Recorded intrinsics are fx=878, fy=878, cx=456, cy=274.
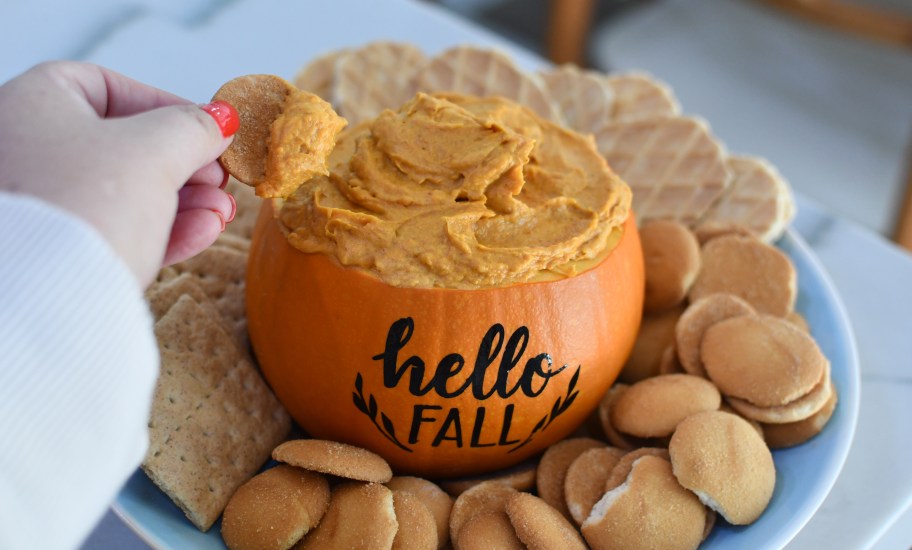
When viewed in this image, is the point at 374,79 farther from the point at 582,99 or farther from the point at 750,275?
the point at 750,275

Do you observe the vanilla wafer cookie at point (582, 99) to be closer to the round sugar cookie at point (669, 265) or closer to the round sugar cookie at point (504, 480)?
the round sugar cookie at point (669, 265)

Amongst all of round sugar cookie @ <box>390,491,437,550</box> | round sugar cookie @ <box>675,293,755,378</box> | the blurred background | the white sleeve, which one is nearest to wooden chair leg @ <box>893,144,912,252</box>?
the blurred background

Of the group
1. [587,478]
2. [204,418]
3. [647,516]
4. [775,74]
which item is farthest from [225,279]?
[775,74]

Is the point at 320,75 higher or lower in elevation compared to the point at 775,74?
higher

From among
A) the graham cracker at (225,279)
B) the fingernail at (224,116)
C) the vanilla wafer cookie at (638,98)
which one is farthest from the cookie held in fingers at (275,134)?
the vanilla wafer cookie at (638,98)

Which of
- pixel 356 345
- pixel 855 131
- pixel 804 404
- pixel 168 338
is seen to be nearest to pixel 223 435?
pixel 168 338

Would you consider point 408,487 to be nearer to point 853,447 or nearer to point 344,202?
point 344,202

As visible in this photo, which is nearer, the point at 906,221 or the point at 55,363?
the point at 55,363
